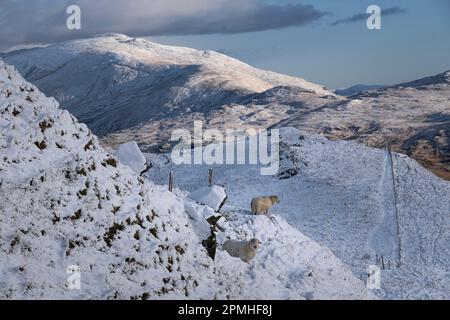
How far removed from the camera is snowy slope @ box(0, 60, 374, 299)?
13734mm

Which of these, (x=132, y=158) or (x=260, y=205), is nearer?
(x=132, y=158)

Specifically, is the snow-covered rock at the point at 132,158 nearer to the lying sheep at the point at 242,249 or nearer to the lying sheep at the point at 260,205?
the lying sheep at the point at 242,249

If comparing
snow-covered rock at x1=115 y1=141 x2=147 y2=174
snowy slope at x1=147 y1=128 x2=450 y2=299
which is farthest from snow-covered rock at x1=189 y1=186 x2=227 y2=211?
snow-covered rock at x1=115 y1=141 x2=147 y2=174

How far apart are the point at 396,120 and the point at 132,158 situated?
121 meters

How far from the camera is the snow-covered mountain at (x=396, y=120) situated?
98.4 m

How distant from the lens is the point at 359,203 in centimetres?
4138

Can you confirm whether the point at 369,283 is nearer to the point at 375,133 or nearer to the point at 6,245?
the point at 6,245

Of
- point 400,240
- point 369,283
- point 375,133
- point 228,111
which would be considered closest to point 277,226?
point 369,283

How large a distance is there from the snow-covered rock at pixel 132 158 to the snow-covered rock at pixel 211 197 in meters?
5.00

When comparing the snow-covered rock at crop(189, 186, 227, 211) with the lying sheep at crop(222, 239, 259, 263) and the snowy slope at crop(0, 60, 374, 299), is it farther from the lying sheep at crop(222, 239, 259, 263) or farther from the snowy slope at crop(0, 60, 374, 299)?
the snowy slope at crop(0, 60, 374, 299)

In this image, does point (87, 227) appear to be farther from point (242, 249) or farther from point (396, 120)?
point (396, 120)

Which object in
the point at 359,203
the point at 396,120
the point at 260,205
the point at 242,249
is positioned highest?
the point at 242,249

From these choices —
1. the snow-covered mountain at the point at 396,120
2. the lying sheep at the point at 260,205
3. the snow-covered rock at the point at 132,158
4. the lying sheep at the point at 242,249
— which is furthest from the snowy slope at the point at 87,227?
the snow-covered mountain at the point at 396,120

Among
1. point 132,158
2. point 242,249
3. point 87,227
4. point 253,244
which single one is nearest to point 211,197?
point 132,158
